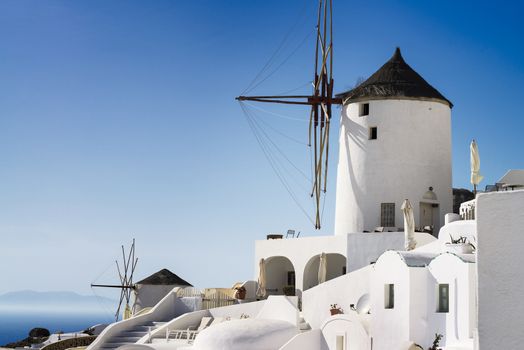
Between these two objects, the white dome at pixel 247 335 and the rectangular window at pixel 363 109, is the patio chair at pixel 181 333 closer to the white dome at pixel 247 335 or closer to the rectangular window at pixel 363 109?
the white dome at pixel 247 335

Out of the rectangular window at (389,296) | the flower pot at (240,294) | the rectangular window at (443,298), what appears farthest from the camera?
the flower pot at (240,294)

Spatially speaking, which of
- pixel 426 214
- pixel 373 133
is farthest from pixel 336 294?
pixel 373 133

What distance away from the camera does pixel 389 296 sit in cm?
2141

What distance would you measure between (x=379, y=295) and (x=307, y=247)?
36.1ft

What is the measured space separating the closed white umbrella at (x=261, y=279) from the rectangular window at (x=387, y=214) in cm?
517

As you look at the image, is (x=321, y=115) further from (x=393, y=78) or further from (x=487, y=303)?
(x=487, y=303)

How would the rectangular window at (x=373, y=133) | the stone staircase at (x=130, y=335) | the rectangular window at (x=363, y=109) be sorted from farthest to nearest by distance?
the rectangular window at (x=363, y=109) → the rectangular window at (x=373, y=133) → the stone staircase at (x=130, y=335)

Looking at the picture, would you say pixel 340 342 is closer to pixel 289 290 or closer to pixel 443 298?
pixel 443 298

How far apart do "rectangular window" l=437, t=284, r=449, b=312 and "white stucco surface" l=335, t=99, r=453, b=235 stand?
11903 mm

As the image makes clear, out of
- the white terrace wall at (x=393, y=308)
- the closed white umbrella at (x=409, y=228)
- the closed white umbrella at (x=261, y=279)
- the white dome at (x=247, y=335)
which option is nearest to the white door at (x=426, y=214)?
the closed white umbrella at (x=261, y=279)

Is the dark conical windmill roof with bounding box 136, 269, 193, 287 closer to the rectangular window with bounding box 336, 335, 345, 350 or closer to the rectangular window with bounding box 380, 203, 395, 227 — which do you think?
the rectangular window with bounding box 380, 203, 395, 227

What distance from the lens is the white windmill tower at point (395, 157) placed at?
3241 cm

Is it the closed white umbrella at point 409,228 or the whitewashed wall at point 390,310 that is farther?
the closed white umbrella at point 409,228

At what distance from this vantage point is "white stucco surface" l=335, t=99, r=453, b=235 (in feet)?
106
